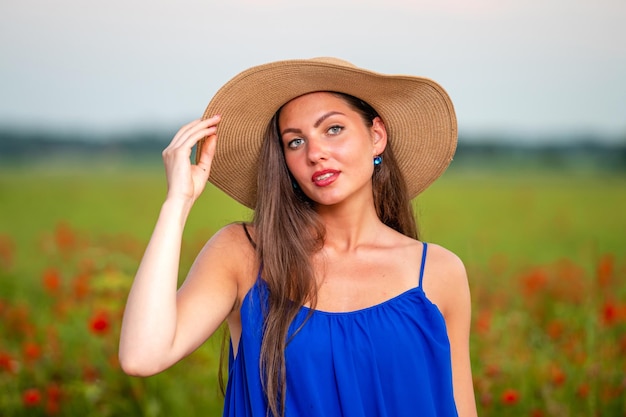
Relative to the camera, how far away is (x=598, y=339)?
392 centimetres

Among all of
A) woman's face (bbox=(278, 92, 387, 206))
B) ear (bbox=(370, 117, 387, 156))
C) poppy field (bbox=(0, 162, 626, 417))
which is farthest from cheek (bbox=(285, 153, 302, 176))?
poppy field (bbox=(0, 162, 626, 417))

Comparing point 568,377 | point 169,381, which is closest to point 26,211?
point 169,381

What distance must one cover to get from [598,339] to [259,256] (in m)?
2.24

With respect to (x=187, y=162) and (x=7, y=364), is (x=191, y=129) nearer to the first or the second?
(x=187, y=162)

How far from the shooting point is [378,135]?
8.96ft

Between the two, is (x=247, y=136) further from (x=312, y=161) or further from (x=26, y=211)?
(x=26, y=211)

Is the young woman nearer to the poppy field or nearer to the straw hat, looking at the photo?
the straw hat

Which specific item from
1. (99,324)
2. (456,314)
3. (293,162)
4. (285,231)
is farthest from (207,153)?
(99,324)

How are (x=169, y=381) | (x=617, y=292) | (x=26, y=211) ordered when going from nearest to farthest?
1. (x=169, y=381)
2. (x=617, y=292)
3. (x=26, y=211)

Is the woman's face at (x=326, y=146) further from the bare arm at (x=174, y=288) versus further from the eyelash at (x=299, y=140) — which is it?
the bare arm at (x=174, y=288)

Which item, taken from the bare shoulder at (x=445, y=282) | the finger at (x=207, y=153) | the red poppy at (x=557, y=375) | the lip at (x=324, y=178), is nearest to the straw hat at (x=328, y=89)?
the finger at (x=207, y=153)

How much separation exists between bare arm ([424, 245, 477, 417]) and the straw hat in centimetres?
47

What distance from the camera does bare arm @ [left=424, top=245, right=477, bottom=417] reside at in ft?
8.40

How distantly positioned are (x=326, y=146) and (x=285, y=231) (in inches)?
13.2
